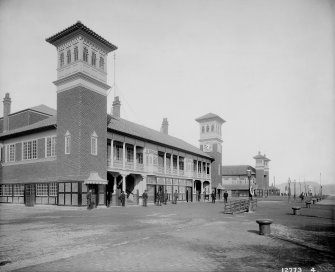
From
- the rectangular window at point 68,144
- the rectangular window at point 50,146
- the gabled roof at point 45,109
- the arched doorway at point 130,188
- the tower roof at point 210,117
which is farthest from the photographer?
the tower roof at point 210,117

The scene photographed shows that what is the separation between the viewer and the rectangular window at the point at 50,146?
27.4 metres

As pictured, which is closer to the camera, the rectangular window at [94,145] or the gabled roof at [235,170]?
the rectangular window at [94,145]

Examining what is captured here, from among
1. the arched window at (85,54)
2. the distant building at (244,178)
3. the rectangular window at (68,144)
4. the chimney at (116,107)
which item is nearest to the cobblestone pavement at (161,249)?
A: the rectangular window at (68,144)

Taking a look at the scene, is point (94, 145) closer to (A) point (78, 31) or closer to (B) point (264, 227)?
(A) point (78, 31)

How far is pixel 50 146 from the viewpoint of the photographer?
27859mm

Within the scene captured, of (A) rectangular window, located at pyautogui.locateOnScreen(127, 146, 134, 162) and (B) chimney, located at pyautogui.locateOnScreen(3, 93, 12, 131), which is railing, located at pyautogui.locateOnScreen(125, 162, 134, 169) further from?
(B) chimney, located at pyautogui.locateOnScreen(3, 93, 12, 131)

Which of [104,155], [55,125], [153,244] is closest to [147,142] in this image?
[104,155]

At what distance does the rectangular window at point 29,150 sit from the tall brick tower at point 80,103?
3.95 m

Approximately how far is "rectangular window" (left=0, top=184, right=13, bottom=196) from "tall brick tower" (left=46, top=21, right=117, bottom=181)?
7531 millimetres

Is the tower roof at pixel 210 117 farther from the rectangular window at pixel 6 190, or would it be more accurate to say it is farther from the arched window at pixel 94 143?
the rectangular window at pixel 6 190

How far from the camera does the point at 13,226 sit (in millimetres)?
13109

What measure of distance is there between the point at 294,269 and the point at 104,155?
895 inches

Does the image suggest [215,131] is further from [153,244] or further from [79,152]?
[153,244]

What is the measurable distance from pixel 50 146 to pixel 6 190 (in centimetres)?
736
